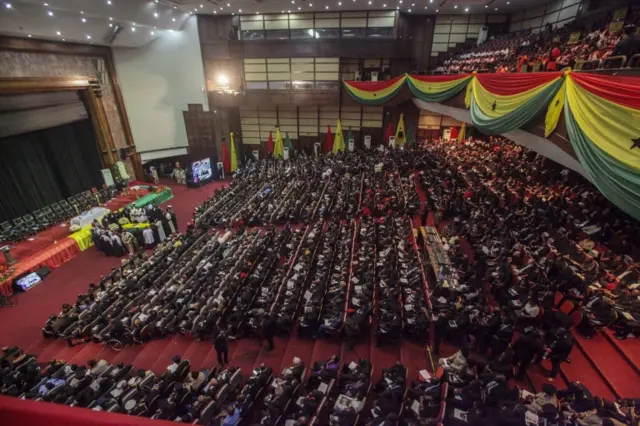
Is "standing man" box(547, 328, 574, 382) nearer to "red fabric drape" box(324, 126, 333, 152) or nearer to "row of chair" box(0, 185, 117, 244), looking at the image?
"row of chair" box(0, 185, 117, 244)

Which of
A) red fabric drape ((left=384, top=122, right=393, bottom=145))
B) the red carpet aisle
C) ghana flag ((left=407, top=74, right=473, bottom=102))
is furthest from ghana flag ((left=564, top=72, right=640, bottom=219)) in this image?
red fabric drape ((left=384, top=122, right=393, bottom=145))

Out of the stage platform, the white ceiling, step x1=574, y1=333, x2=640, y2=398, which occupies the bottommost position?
the stage platform

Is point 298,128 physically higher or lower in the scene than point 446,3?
lower

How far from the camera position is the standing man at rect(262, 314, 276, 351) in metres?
6.65

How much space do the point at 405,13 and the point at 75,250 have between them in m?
21.9

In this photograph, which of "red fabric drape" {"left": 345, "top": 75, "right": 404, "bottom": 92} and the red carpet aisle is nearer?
the red carpet aisle

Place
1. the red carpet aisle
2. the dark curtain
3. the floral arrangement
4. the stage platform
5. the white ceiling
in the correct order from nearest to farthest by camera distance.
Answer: the red carpet aisle, the floral arrangement, the stage platform, the white ceiling, the dark curtain

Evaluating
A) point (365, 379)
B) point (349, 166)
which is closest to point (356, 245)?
point (365, 379)

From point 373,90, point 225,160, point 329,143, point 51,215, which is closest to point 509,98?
point 373,90

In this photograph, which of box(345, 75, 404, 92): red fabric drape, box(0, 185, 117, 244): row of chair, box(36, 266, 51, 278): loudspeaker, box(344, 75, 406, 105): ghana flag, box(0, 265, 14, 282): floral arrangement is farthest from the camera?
box(345, 75, 404, 92): red fabric drape

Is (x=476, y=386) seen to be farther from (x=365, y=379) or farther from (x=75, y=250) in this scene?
(x=75, y=250)

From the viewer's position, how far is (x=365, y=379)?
5.30 m

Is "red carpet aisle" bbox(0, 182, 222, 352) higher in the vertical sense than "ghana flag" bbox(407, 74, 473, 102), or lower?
lower

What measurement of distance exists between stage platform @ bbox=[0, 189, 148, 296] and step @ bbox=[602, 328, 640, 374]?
1586 cm
